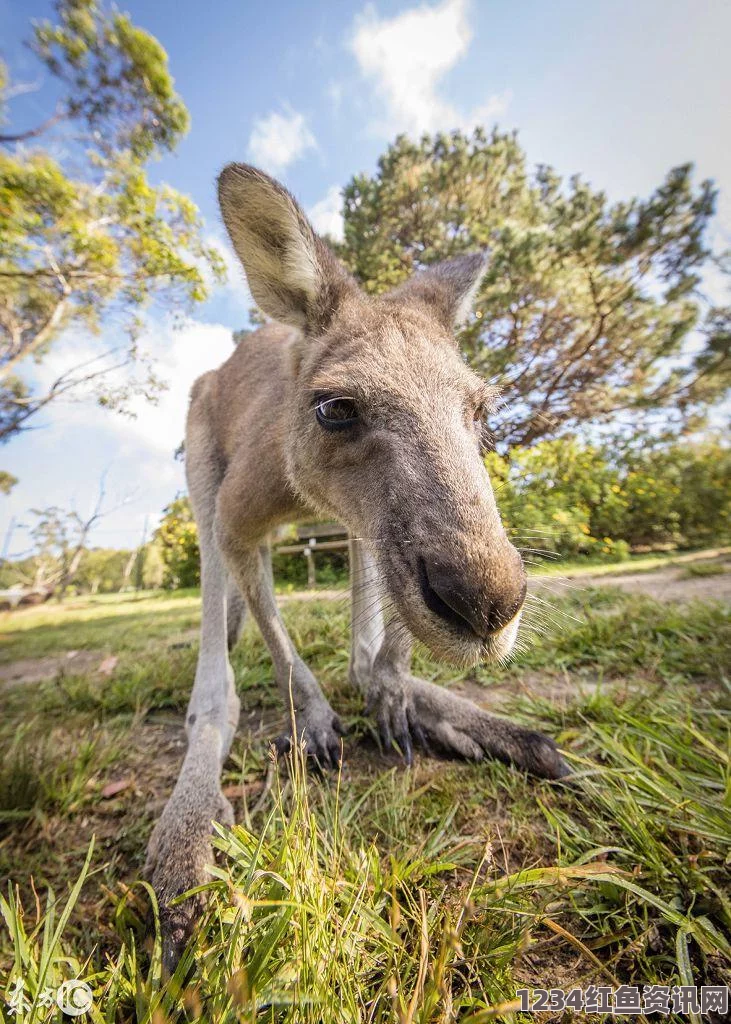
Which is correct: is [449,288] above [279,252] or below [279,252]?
below

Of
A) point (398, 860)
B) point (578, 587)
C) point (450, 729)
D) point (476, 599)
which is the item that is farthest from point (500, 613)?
point (578, 587)

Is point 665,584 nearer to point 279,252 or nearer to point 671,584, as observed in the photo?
point 671,584

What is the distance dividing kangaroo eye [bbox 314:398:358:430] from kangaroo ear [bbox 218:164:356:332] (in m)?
0.64

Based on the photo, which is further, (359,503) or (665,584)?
(665,584)

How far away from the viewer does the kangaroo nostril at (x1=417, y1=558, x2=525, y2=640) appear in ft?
3.65

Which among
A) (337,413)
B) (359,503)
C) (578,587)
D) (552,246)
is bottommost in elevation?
(578,587)

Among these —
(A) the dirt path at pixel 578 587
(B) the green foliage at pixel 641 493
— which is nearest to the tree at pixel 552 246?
(B) the green foliage at pixel 641 493

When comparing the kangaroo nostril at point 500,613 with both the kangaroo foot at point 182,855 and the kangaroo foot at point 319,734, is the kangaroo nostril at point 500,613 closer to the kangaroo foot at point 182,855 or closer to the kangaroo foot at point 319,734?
the kangaroo foot at point 182,855

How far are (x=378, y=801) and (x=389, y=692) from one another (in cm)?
49

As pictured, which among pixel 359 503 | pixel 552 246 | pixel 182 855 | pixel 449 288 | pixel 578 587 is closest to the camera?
pixel 182 855

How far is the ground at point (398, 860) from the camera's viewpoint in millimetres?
836

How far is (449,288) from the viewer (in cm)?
245

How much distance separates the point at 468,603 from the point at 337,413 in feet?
3.32

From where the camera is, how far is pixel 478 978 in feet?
2.89
